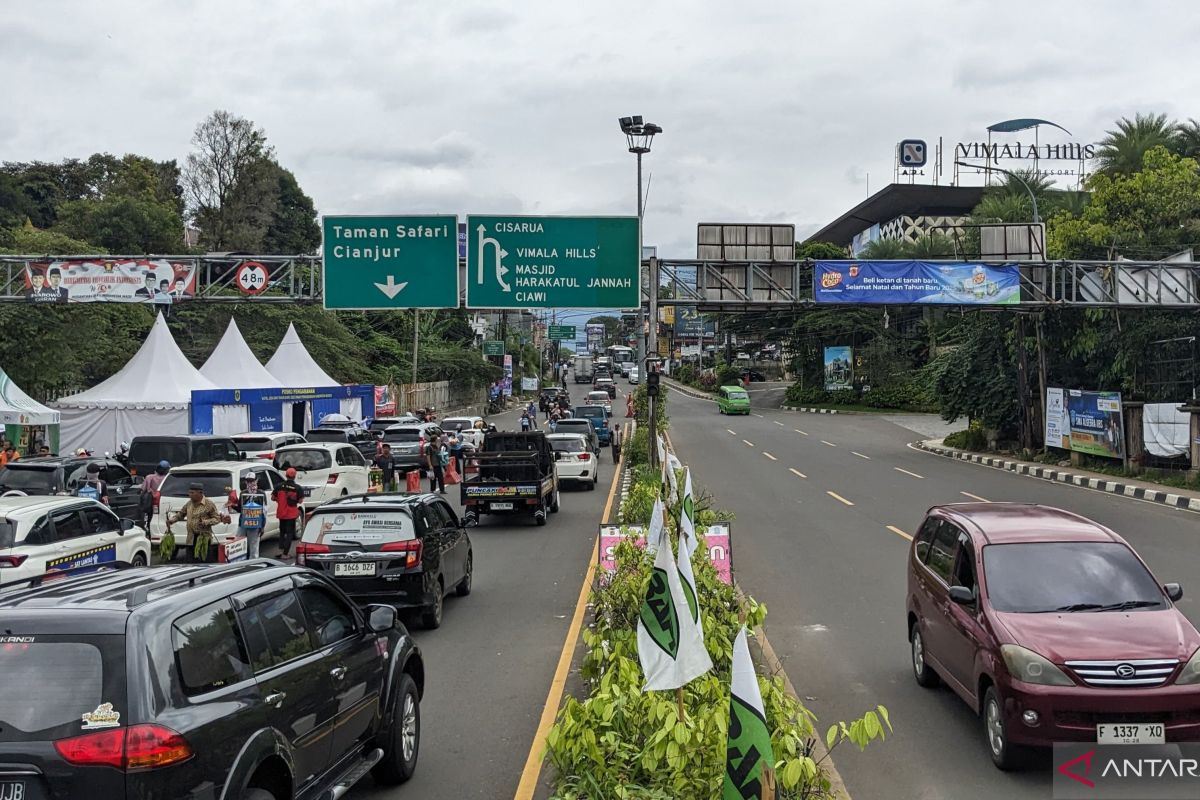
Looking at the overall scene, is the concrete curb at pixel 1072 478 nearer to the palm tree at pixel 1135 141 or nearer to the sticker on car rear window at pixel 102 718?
the palm tree at pixel 1135 141

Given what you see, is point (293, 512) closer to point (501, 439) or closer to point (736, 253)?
point (501, 439)

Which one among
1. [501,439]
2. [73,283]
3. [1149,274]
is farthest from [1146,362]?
[73,283]

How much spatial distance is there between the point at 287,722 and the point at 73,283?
2356 centimetres

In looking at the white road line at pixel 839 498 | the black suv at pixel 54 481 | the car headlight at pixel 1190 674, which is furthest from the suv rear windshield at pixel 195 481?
the car headlight at pixel 1190 674

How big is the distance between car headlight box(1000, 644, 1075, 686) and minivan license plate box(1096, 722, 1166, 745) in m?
0.33

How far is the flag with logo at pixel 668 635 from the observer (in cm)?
438

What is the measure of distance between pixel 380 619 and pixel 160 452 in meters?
17.1

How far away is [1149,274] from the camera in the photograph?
2650 centimetres

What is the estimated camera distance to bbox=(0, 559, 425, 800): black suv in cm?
397

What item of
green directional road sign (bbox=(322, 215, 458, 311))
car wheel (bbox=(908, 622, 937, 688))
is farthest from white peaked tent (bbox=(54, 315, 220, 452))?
car wheel (bbox=(908, 622, 937, 688))

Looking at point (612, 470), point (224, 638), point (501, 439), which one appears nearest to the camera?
point (224, 638)

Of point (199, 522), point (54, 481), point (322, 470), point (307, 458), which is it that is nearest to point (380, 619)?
point (199, 522)

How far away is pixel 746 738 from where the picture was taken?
341cm

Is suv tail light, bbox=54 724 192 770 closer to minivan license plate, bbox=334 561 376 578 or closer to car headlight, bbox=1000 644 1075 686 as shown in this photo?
car headlight, bbox=1000 644 1075 686
